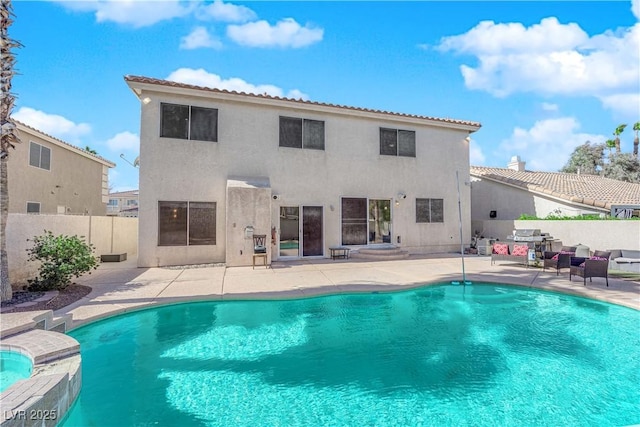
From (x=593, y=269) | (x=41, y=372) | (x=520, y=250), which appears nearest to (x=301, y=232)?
(x=520, y=250)

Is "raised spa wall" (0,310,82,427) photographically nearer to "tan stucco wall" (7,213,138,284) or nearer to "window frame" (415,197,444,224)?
"tan stucco wall" (7,213,138,284)

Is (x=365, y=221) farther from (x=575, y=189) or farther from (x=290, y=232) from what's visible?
(x=575, y=189)

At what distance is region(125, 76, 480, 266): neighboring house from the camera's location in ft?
42.7

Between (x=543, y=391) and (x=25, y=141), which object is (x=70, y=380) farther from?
(x=25, y=141)

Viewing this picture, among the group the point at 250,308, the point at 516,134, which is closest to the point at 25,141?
the point at 250,308

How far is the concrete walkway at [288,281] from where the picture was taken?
8.34 m

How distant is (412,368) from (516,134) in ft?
119

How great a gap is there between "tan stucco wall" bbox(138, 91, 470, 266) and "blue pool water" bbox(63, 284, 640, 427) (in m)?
6.34

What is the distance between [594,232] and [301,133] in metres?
14.7

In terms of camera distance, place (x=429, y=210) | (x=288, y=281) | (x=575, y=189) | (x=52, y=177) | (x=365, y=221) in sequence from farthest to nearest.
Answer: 1. (x=575, y=189)
2. (x=52, y=177)
3. (x=429, y=210)
4. (x=365, y=221)
5. (x=288, y=281)

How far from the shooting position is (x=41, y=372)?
4.41m

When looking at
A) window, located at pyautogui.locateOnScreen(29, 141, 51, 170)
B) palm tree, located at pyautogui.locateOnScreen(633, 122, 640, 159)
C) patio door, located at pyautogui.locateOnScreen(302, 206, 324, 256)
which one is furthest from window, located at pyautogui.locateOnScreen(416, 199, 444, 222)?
palm tree, located at pyautogui.locateOnScreen(633, 122, 640, 159)

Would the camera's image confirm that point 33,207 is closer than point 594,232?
No

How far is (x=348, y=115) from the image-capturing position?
1602 cm
